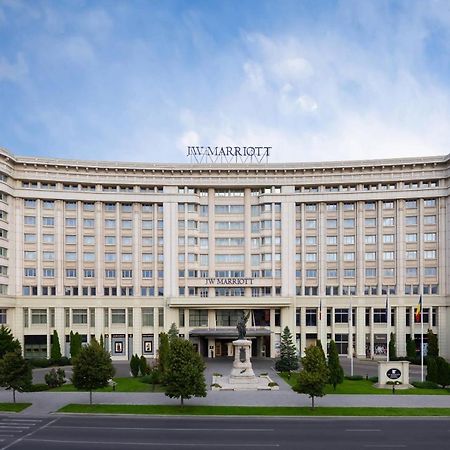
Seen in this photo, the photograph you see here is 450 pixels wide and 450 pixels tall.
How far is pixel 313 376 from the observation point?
4006 cm

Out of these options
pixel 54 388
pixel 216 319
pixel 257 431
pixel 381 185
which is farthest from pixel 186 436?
pixel 381 185

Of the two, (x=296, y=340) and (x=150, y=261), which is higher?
(x=150, y=261)

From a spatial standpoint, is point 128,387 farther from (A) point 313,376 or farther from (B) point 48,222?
(B) point 48,222

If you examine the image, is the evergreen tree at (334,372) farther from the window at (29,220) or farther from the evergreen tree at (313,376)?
the window at (29,220)

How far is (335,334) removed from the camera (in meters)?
83.1

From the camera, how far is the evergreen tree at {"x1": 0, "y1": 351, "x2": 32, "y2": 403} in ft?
136

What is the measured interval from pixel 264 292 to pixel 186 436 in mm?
53195

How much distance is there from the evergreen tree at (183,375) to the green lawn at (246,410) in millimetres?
1394

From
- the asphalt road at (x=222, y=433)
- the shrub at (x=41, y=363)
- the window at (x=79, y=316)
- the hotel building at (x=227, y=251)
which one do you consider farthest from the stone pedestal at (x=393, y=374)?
the window at (x=79, y=316)

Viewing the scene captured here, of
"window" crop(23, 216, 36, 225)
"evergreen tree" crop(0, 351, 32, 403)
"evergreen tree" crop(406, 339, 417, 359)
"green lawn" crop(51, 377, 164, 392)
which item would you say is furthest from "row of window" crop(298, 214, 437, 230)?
"evergreen tree" crop(0, 351, 32, 403)

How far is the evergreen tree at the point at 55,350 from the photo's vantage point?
244 ft

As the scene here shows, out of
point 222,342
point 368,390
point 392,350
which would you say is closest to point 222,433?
→ point 368,390

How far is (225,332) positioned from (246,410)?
38923 millimetres

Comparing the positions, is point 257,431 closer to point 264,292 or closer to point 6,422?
point 6,422
